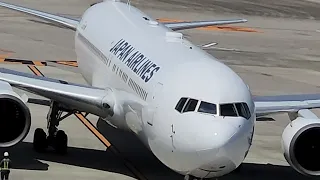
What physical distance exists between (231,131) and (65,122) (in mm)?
11528

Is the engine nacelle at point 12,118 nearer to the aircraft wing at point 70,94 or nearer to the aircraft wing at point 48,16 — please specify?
the aircraft wing at point 70,94

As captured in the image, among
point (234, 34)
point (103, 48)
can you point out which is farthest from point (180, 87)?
point (234, 34)

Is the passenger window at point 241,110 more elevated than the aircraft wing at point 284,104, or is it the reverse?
the passenger window at point 241,110

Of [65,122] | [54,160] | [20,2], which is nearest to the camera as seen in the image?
[54,160]

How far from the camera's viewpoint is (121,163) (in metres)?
23.2

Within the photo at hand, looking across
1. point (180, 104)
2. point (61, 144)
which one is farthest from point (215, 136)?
point (61, 144)

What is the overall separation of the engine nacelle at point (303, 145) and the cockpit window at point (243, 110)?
2944mm

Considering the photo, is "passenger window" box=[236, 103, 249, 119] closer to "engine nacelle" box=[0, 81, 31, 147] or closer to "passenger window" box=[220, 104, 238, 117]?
"passenger window" box=[220, 104, 238, 117]

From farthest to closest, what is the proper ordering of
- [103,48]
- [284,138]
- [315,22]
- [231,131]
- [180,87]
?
[315,22], [103,48], [284,138], [180,87], [231,131]

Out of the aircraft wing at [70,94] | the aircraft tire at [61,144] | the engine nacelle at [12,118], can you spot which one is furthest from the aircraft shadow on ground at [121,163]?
the aircraft wing at [70,94]

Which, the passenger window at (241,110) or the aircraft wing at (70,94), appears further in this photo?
the aircraft wing at (70,94)

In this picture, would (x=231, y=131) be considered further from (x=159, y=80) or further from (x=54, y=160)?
(x=54, y=160)

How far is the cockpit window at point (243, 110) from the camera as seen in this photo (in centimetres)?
1786

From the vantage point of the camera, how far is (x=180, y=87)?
1836 cm
